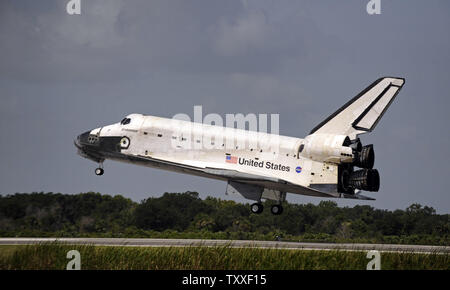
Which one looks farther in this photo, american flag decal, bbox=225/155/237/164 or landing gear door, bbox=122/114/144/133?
landing gear door, bbox=122/114/144/133

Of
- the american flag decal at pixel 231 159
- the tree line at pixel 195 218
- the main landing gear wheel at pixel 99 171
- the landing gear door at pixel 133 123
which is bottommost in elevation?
the tree line at pixel 195 218

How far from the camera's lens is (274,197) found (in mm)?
35938

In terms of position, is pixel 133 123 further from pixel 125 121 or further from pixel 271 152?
pixel 271 152

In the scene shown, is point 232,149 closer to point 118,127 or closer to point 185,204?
point 118,127

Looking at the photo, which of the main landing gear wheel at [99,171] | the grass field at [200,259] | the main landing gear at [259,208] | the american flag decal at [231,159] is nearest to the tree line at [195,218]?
the main landing gear wheel at [99,171]

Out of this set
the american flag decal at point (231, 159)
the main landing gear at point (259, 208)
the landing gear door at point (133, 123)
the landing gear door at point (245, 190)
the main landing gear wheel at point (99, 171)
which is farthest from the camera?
the main landing gear wheel at point (99, 171)

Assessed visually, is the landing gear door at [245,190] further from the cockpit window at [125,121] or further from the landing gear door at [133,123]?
the cockpit window at [125,121]

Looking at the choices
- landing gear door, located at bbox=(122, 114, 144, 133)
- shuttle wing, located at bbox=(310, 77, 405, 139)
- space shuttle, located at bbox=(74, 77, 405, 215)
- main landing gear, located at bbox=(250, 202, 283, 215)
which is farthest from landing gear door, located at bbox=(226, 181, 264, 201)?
landing gear door, located at bbox=(122, 114, 144, 133)

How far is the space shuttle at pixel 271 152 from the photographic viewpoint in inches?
1296

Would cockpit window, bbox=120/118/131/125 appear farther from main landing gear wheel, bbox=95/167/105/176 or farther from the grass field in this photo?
the grass field

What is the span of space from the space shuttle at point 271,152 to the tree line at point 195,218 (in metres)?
9.98

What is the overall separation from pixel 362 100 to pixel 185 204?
76.3ft

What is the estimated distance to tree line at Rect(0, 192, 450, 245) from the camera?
4922 cm
